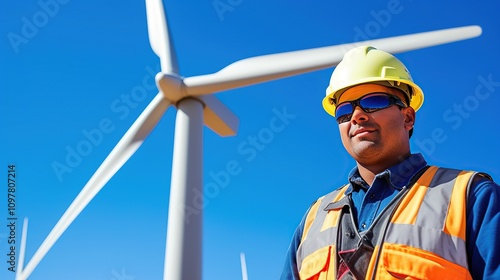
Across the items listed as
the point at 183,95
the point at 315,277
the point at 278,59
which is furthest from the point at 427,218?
the point at 183,95

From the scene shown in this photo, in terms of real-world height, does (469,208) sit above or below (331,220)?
below

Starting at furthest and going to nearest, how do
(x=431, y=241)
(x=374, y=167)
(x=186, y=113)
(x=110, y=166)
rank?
1. (x=186, y=113)
2. (x=110, y=166)
3. (x=374, y=167)
4. (x=431, y=241)

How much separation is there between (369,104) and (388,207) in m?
0.88

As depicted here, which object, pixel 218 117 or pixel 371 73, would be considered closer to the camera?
pixel 371 73

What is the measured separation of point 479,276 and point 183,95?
14507mm

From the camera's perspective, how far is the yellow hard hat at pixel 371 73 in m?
4.45

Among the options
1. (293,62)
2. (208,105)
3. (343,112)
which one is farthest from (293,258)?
(208,105)

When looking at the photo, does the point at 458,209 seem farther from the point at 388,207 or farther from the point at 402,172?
the point at 402,172


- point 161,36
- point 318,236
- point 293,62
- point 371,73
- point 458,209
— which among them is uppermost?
point 161,36

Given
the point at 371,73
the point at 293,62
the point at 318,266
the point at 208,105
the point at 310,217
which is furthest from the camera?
the point at 208,105

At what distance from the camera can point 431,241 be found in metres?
3.48

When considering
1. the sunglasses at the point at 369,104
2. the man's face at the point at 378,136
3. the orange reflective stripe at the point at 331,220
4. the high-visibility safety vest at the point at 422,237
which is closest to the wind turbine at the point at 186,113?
the sunglasses at the point at 369,104

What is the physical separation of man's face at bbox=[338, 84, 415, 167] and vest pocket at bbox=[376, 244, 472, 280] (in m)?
0.84

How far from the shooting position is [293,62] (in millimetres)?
14852
